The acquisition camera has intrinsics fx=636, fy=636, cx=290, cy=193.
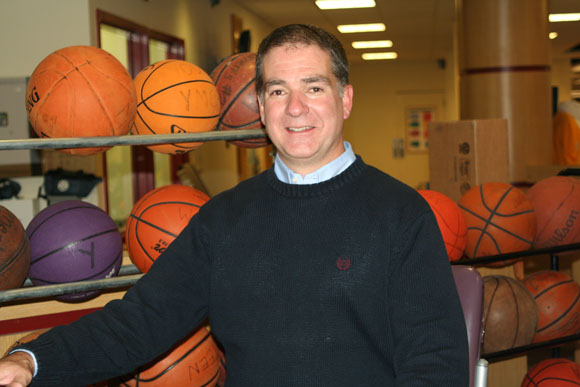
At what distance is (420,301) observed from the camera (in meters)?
1.38

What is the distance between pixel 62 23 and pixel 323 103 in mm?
3634

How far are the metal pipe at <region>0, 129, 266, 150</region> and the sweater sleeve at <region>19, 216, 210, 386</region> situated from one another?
1.60 feet

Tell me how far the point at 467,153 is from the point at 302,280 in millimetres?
2219

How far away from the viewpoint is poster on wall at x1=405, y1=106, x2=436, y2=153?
14.6 metres

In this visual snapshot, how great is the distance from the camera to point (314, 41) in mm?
1587

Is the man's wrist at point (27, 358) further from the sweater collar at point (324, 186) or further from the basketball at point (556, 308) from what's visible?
the basketball at point (556, 308)

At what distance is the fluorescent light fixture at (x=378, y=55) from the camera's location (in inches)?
523

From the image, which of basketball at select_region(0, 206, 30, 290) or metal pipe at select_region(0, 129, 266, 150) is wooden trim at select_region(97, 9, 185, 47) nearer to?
metal pipe at select_region(0, 129, 266, 150)

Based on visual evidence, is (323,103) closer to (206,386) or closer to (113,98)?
(113,98)

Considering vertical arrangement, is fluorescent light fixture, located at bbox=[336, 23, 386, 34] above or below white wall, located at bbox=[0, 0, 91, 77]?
above

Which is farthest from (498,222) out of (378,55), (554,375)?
(378,55)

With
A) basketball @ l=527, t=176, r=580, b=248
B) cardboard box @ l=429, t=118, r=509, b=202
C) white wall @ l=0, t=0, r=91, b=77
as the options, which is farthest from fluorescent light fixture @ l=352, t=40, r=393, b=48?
basketball @ l=527, t=176, r=580, b=248

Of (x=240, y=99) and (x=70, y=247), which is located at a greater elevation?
(x=240, y=99)

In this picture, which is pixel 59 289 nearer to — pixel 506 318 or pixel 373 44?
pixel 506 318
